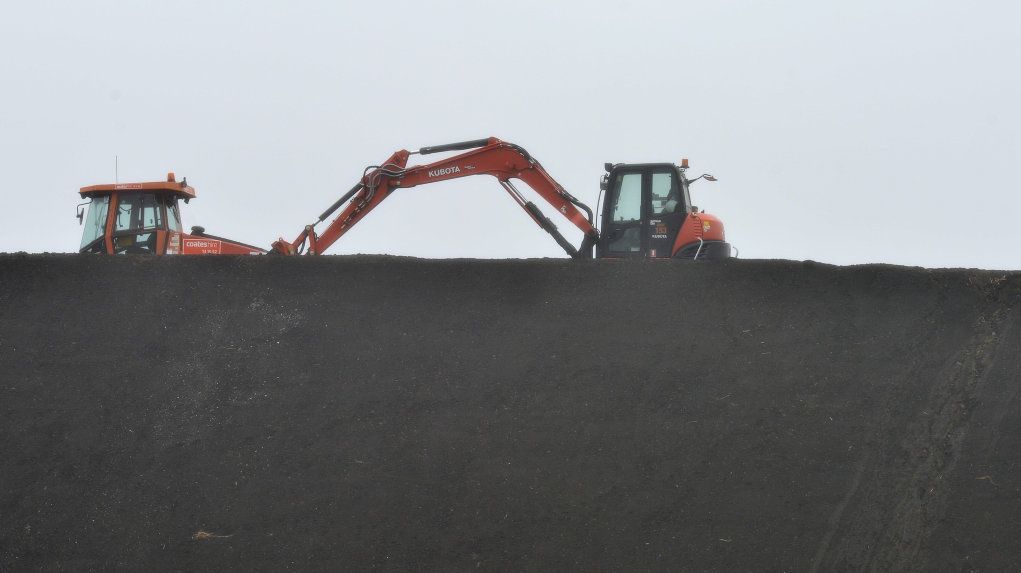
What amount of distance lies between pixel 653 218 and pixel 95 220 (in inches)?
300

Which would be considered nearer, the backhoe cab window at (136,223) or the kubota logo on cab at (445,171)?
the kubota logo on cab at (445,171)

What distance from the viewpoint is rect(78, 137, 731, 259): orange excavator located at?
13.7 metres

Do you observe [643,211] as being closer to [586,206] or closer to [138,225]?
[586,206]

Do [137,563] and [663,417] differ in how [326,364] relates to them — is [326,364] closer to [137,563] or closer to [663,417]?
[137,563]

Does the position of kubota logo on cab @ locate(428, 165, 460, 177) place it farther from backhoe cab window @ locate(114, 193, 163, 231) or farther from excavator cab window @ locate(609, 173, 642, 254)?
backhoe cab window @ locate(114, 193, 163, 231)

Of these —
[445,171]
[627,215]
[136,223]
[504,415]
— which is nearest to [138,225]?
[136,223]

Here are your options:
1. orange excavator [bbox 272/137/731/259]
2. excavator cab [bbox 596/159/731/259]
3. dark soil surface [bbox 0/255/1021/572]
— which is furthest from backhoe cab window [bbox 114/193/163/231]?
excavator cab [bbox 596/159/731/259]

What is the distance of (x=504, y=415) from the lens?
30.6ft

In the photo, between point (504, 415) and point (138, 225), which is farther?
point (138, 225)

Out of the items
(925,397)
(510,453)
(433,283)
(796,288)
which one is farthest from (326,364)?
(925,397)

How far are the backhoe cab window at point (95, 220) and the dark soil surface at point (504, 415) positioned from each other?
182 inches

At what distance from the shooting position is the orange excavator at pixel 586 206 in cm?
1364

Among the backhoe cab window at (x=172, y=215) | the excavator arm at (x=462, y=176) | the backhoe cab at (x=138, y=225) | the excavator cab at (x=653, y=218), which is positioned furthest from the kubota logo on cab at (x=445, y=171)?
the backhoe cab window at (x=172, y=215)

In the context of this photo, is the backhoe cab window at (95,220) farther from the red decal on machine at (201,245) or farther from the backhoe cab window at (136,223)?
the red decal on machine at (201,245)
